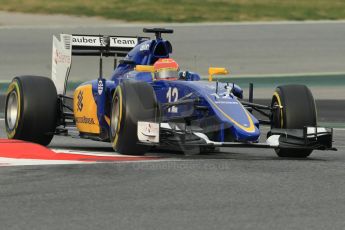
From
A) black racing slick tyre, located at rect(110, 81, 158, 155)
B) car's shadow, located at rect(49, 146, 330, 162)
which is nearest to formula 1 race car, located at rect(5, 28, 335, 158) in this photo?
black racing slick tyre, located at rect(110, 81, 158, 155)

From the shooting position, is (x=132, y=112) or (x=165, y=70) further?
(x=165, y=70)

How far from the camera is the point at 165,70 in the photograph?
11836 mm

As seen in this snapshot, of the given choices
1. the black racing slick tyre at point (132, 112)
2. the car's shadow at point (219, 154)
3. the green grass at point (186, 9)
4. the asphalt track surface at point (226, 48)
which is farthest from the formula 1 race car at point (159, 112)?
the green grass at point (186, 9)

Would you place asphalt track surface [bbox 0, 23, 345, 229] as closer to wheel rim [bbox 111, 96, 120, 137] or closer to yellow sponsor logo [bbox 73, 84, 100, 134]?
yellow sponsor logo [bbox 73, 84, 100, 134]

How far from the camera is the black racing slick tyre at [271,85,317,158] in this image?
36.4ft

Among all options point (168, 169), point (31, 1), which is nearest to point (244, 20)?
point (31, 1)

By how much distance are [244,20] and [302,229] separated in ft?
74.5

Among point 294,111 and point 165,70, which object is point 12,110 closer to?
point 165,70

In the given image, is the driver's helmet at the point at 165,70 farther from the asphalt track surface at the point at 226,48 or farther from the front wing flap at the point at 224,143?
the asphalt track surface at the point at 226,48

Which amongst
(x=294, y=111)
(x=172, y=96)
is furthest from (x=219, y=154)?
(x=294, y=111)

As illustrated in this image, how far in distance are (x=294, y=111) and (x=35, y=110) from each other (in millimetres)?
2958

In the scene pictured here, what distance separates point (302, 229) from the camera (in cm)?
675

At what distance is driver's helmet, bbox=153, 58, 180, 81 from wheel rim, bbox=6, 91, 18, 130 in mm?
1722

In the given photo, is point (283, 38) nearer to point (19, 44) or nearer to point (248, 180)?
point (19, 44)
